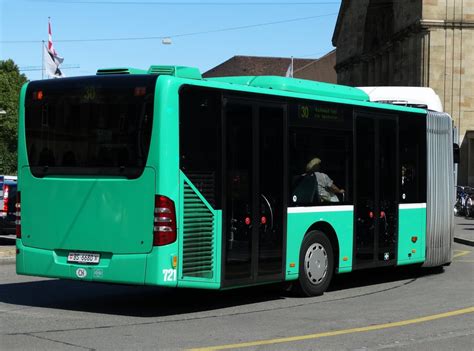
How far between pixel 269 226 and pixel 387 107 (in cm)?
376

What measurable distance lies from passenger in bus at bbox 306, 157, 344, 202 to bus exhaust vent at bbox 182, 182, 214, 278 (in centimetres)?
231

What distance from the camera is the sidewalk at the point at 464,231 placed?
2381cm

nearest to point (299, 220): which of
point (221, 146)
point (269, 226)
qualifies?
point (269, 226)

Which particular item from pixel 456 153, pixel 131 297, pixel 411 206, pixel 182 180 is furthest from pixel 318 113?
pixel 456 153

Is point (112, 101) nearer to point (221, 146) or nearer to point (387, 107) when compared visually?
point (221, 146)

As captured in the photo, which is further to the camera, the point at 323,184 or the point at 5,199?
the point at 5,199

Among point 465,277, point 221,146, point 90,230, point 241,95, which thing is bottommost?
point 465,277

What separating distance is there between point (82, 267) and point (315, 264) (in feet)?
11.5

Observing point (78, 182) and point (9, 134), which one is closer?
point (78, 182)

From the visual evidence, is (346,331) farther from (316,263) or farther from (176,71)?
(176,71)

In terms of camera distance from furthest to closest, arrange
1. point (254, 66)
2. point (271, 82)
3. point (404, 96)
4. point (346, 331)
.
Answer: point (254, 66) < point (404, 96) < point (271, 82) < point (346, 331)

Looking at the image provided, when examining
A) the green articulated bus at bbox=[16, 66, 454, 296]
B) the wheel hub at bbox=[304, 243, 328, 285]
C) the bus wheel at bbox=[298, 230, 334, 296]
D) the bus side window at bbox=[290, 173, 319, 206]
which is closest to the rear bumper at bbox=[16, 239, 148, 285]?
the green articulated bus at bbox=[16, 66, 454, 296]

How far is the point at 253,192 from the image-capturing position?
10797mm

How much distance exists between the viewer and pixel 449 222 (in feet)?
51.8
